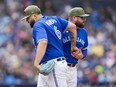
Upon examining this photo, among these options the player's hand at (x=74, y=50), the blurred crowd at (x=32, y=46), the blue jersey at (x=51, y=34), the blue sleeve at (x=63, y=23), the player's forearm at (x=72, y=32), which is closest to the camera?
the blue jersey at (x=51, y=34)

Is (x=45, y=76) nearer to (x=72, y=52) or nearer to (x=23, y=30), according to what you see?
(x=72, y=52)

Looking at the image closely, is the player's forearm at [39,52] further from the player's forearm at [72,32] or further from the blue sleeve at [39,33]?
the player's forearm at [72,32]

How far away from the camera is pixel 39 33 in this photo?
854 cm

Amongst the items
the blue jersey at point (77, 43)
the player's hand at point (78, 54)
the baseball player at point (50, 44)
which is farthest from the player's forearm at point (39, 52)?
the player's hand at point (78, 54)

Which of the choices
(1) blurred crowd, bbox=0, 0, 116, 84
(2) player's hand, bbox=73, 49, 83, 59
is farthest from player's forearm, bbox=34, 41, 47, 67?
(1) blurred crowd, bbox=0, 0, 116, 84

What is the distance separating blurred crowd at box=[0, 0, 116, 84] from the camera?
1612 cm

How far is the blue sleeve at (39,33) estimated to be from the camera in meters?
8.51

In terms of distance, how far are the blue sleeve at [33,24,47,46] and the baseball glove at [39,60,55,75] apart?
360 millimetres

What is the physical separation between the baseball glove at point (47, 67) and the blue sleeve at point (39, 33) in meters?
0.36

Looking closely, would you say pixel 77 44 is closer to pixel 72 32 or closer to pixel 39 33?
pixel 72 32

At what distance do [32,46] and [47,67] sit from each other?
910 cm

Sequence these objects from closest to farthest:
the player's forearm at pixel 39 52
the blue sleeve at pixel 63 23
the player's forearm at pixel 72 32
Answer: the player's forearm at pixel 39 52 → the blue sleeve at pixel 63 23 → the player's forearm at pixel 72 32

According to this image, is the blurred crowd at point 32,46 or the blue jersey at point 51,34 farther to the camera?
the blurred crowd at point 32,46

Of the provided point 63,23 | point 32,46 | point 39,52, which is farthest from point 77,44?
point 32,46
